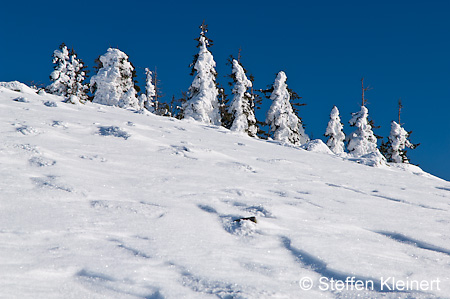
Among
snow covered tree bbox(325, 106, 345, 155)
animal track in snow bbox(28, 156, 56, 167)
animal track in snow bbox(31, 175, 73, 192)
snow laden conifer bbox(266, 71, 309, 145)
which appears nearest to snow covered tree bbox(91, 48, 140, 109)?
snow laden conifer bbox(266, 71, 309, 145)

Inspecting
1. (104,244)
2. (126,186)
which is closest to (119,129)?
(126,186)

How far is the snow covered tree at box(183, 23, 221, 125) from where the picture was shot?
27.4 m

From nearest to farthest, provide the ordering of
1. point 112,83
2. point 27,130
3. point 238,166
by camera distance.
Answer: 1. point 238,166
2. point 27,130
3. point 112,83

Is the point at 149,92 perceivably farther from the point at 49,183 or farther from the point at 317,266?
the point at 317,266

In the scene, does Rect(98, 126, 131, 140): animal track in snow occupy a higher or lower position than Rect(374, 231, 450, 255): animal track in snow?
higher

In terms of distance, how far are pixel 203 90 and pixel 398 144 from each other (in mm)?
19250

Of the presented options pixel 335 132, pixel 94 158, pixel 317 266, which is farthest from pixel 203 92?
pixel 317 266

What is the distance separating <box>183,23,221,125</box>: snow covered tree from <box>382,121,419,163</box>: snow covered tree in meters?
17.1

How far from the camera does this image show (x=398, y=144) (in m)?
32.0

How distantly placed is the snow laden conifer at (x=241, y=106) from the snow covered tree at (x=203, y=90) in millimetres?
1586

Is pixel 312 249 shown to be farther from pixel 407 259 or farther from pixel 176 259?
pixel 176 259

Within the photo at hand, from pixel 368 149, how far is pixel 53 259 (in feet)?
103

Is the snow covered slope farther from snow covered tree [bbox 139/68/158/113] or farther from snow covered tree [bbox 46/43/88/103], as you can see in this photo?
snow covered tree [bbox 139/68/158/113]

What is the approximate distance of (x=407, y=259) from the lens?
3717 millimetres
